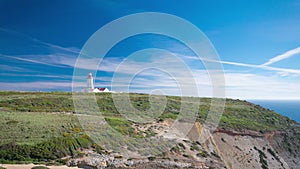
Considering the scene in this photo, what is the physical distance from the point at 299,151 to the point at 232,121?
11513 millimetres

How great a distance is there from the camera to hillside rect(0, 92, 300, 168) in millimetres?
17438

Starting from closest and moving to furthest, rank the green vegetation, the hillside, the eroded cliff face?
the hillside, the eroded cliff face, the green vegetation

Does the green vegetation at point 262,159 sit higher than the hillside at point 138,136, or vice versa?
the hillside at point 138,136

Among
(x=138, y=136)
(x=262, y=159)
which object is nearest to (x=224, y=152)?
(x=262, y=159)

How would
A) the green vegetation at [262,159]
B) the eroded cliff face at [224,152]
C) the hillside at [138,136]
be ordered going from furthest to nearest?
the green vegetation at [262,159]
the eroded cliff face at [224,152]
the hillside at [138,136]

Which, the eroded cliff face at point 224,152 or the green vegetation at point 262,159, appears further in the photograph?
the green vegetation at point 262,159

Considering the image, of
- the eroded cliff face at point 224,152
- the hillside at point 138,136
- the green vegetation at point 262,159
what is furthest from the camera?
the green vegetation at point 262,159

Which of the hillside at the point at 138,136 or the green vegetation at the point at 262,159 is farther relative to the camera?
the green vegetation at the point at 262,159

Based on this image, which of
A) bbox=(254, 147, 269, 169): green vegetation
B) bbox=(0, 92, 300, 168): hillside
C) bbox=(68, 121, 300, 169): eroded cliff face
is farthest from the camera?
bbox=(254, 147, 269, 169): green vegetation

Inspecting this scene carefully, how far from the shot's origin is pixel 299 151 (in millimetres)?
37406

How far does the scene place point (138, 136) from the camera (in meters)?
24.6

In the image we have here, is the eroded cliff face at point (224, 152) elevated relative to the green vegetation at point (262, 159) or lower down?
elevated

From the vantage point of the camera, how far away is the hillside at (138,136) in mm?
17438

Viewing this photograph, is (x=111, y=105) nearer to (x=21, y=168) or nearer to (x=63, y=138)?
(x=63, y=138)
